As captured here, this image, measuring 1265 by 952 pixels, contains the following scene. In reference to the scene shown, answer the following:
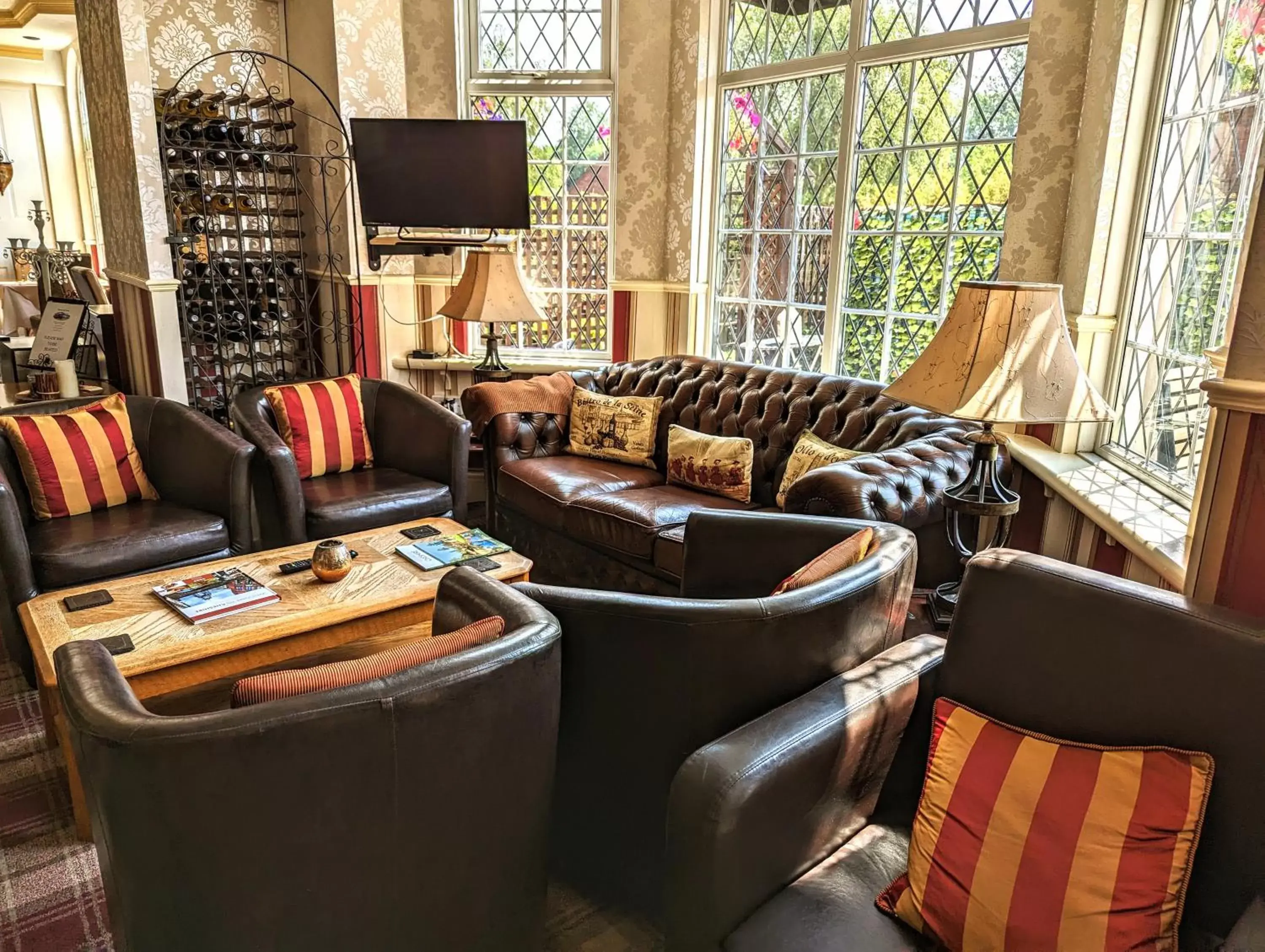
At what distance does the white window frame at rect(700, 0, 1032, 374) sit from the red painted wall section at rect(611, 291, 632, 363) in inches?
16.7

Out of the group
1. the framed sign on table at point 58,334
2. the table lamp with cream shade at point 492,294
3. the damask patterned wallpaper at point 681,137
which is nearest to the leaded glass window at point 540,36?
the damask patterned wallpaper at point 681,137

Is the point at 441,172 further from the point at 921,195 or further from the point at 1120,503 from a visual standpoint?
the point at 1120,503

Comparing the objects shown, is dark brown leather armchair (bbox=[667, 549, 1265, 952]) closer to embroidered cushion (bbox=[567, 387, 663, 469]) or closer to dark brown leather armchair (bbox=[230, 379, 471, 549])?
dark brown leather armchair (bbox=[230, 379, 471, 549])

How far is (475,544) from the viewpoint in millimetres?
2881

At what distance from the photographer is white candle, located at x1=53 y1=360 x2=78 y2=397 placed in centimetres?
411

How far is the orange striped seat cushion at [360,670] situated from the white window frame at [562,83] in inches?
140

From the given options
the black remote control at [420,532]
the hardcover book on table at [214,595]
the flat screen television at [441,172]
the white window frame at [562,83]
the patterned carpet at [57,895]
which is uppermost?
the white window frame at [562,83]

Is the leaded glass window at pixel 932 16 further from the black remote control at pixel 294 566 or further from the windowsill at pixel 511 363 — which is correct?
the black remote control at pixel 294 566

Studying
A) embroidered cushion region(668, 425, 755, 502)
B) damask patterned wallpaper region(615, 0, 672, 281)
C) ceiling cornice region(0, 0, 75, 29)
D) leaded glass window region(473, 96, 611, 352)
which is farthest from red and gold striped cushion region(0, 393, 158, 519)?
ceiling cornice region(0, 0, 75, 29)

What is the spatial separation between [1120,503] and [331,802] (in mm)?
2036

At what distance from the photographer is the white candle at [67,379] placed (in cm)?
411

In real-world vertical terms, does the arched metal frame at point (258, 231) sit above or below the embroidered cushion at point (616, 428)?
above

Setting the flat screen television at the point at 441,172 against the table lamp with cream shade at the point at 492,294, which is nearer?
the table lamp with cream shade at the point at 492,294

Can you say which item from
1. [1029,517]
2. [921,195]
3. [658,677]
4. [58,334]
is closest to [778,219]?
[921,195]
